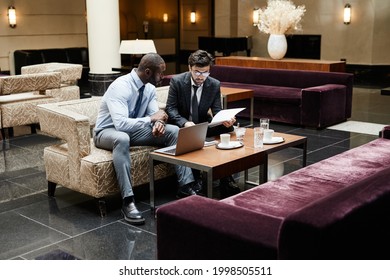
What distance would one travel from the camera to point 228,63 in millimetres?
10570

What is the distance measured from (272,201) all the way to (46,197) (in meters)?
2.43

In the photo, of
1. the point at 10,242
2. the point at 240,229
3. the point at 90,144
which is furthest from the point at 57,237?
the point at 240,229

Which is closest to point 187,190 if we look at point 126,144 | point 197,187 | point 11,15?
point 197,187

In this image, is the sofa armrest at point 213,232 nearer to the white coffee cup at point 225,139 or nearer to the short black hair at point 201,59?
the white coffee cup at point 225,139

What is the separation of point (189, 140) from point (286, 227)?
7.43 ft

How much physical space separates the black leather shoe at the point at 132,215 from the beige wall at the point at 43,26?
9.78 meters

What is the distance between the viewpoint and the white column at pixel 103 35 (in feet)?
32.4

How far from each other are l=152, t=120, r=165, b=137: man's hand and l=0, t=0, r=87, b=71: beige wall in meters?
9.54

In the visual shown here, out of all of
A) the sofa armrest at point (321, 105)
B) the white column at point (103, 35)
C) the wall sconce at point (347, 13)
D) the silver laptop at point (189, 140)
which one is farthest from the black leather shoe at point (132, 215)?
the wall sconce at point (347, 13)

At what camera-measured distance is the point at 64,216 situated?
4.55 meters

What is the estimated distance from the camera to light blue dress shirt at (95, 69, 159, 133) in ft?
15.3

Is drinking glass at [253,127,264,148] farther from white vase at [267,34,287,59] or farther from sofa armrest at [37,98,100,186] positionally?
white vase at [267,34,287,59]
